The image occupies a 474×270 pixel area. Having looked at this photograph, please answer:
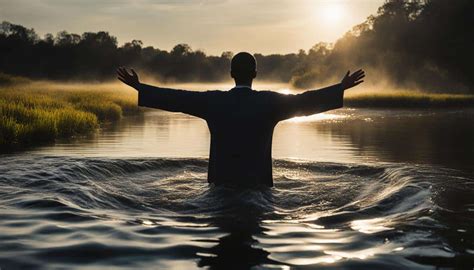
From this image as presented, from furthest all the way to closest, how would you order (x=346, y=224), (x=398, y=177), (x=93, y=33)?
1. (x=93, y=33)
2. (x=398, y=177)
3. (x=346, y=224)

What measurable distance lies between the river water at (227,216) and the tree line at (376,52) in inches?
2133

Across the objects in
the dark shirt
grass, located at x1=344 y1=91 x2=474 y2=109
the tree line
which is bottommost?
the dark shirt

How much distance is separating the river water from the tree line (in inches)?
2133

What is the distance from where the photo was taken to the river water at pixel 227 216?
15.6ft

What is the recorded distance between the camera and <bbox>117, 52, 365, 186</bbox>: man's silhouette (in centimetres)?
697

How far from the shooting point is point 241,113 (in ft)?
22.8

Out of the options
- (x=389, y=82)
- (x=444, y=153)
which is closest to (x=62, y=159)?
(x=444, y=153)

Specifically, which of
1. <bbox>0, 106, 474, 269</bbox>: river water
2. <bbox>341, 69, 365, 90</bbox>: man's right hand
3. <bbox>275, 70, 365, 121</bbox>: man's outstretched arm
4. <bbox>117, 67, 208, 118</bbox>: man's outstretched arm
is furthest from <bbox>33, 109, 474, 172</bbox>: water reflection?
<bbox>117, 67, 208, 118</bbox>: man's outstretched arm

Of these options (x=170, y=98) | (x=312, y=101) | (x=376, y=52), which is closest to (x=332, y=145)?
(x=312, y=101)

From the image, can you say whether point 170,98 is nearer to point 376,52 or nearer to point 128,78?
point 128,78

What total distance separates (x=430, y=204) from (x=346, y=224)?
133 centimetres

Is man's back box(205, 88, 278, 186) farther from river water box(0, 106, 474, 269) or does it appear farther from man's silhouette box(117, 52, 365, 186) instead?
river water box(0, 106, 474, 269)

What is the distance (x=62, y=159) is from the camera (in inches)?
412

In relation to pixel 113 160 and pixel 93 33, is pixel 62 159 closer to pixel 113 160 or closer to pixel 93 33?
pixel 113 160
